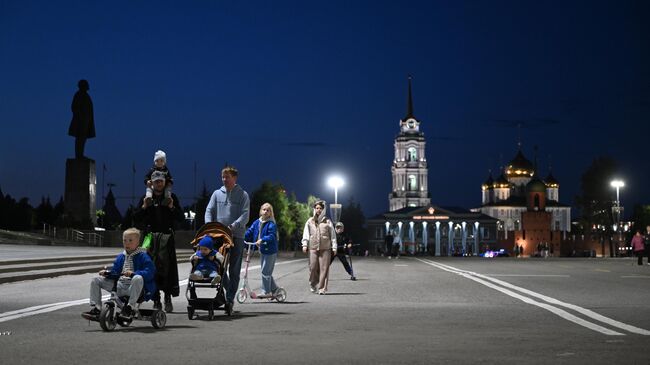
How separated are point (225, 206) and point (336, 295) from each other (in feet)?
16.1

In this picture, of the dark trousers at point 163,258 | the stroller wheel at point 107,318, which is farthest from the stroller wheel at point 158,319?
the dark trousers at point 163,258

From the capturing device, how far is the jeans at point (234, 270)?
14.5m

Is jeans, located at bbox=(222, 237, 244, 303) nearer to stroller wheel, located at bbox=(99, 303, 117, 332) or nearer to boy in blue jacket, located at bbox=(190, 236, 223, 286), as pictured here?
boy in blue jacket, located at bbox=(190, 236, 223, 286)

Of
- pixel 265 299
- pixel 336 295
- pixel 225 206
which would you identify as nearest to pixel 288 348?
pixel 225 206

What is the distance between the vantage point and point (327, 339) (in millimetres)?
10578

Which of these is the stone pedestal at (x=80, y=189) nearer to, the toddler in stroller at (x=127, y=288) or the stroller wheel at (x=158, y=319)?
the toddler in stroller at (x=127, y=288)

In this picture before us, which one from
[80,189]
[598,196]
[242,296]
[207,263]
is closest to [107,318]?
[207,263]

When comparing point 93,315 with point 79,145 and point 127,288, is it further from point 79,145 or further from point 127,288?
point 79,145

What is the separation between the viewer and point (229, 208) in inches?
579

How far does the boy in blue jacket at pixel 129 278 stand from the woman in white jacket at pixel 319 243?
294 inches

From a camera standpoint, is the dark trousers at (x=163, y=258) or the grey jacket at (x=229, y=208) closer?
the dark trousers at (x=163, y=258)

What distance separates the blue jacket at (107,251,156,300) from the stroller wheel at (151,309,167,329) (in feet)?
1.15

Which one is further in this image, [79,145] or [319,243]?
[79,145]

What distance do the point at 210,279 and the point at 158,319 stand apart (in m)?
1.63
